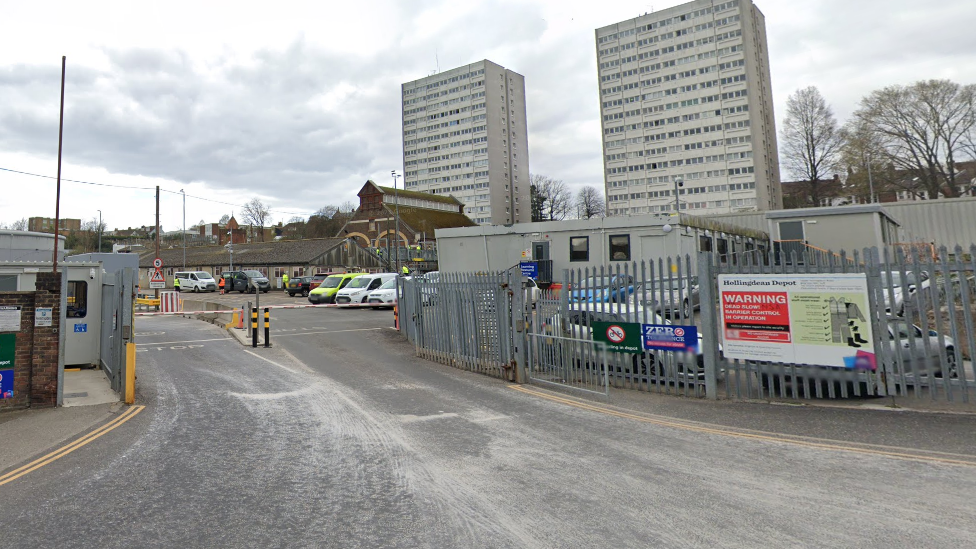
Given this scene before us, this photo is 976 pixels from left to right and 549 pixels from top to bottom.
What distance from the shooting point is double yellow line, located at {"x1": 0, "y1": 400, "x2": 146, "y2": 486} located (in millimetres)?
5402

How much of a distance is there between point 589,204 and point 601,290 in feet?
339

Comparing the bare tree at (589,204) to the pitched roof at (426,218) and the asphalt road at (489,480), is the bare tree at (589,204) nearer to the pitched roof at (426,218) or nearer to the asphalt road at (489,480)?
the pitched roof at (426,218)

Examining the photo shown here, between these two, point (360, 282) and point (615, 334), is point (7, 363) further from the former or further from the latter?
point (360, 282)

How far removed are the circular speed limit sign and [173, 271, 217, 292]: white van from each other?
41.9 meters

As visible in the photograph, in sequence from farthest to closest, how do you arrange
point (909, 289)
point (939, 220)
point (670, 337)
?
point (939, 220)
point (670, 337)
point (909, 289)

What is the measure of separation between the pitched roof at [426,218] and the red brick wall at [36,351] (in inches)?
2710

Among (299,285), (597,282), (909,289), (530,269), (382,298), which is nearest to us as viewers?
(909,289)

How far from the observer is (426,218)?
289 feet

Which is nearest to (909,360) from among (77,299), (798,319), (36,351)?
(798,319)

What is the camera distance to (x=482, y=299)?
10594 millimetres

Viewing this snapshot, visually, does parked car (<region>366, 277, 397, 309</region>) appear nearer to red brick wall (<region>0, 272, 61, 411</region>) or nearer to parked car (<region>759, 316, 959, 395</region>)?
red brick wall (<region>0, 272, 61, 411</region>)

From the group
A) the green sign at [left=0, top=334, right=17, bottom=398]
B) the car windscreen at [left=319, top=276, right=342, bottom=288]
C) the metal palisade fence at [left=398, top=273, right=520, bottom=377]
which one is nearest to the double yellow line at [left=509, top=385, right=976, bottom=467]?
the metal palisade fence at [left=398, top=273, right=520, bottom=377]

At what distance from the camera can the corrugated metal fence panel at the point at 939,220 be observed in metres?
31.0

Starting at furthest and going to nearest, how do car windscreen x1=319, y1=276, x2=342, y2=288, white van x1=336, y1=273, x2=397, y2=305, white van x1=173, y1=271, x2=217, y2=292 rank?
white van x1=173, y1=271, x2=217, y2=292 → car windscreen x1=319, y1=276, x2=342, y2=288 → white van x1=336, y1=273, x2=397, y2=305
